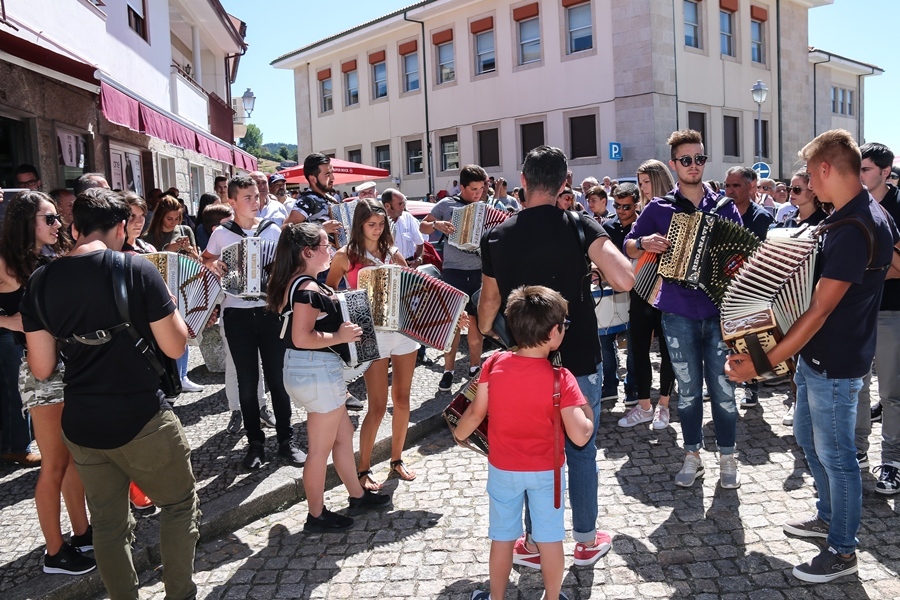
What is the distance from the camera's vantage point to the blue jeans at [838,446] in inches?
135

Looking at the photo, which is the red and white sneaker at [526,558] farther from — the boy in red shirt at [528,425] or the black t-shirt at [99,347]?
the black t-shirt at [99,347]

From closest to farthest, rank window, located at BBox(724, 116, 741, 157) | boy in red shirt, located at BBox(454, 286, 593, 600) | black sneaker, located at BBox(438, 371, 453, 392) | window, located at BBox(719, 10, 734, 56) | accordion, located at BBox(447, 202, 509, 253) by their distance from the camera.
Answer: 1. boy in red shirt, located at BBox(454, 286, 593, 600)
2. accordion, located at BBox(447, 202, 509, 253)
3. black sneaker, located at BBox(438, 371, 453, 392)
4. window, located at BBox(719, 10, 734, 56)
5. window, located at BBox(724, 116, 741, 157)

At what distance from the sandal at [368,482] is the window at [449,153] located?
936 inches

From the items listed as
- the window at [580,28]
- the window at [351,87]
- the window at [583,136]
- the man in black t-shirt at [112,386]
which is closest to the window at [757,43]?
the window at [580,28]

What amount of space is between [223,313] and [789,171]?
2700 centimetres

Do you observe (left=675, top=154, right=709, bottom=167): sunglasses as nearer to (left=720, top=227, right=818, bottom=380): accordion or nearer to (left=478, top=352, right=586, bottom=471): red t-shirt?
(left=720, top=227, right=818, bottom=380): accordion

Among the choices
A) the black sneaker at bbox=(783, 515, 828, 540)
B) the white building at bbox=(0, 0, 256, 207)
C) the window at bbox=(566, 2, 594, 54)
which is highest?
the window at bbox=(566, 2, 594, 54)

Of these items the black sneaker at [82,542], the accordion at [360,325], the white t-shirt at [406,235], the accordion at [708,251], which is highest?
the white t-shirt at [406,235]

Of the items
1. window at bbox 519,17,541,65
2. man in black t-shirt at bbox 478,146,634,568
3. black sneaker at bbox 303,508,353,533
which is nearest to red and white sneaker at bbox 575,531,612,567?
man in black t-shirt at bbox 478,146,634,568

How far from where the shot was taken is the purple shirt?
438 centimetres

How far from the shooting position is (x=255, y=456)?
5.08 m

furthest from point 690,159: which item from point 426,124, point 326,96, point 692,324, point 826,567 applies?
point 326,96

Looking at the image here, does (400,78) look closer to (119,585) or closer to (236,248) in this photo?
(236,248)

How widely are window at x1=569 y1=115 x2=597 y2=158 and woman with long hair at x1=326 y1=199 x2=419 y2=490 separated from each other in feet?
64.8
